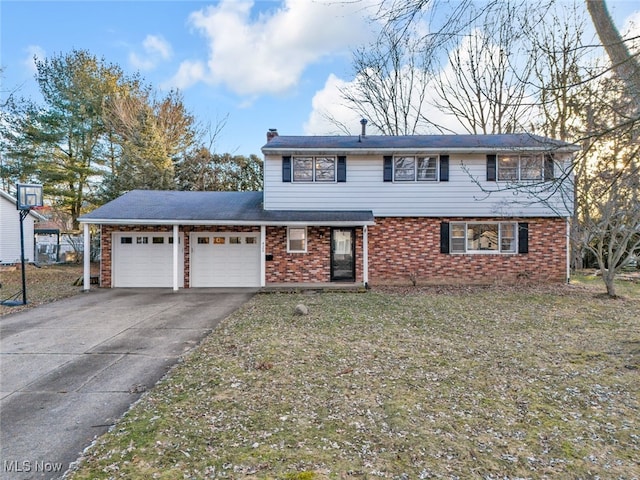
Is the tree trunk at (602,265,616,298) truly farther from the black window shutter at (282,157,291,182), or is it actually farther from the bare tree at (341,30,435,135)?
the bare tree at (341,30,435,135)

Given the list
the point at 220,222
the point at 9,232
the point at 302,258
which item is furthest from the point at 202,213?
the point at 9,232

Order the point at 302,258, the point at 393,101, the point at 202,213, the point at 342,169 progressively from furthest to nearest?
the point at 393,101 → the point at 342,169 → the point at 302,258 → the point at 202,213

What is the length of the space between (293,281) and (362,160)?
16.4 feet

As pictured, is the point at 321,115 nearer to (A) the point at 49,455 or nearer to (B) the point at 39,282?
(B) the point at 39,282

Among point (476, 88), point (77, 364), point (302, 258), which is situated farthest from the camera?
point (476, 88)

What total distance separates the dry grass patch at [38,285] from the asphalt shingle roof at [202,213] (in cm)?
258

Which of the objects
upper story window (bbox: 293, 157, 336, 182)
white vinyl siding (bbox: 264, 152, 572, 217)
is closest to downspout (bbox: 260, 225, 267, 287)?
white vinyl siding (bbox: 264, 152, 572, 217)

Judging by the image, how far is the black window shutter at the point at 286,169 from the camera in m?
13.1

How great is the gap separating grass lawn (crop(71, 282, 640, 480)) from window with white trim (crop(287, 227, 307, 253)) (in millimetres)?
5486

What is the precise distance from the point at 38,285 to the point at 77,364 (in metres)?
10.6

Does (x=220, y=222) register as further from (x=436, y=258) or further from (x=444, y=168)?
(x=444, y=168)

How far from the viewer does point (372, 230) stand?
13.0 m

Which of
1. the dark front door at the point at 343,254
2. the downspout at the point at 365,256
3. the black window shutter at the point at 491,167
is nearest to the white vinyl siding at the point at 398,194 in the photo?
the black window shutter at the point at 491,167

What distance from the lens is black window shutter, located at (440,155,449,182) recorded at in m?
13.0
